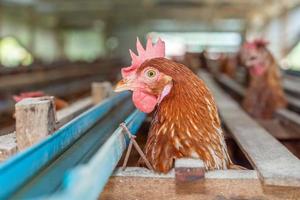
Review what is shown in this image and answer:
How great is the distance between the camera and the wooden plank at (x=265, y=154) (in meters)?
1.36

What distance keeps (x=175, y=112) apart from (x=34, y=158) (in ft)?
1.83

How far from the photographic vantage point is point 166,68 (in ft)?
5.04

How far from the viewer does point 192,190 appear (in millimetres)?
1373

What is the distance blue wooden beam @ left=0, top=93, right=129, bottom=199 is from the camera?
1037mm

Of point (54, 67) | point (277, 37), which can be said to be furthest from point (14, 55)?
point (277, 37)

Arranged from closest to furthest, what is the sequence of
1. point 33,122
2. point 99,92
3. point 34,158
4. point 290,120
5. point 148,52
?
point 34,158 → point 33,122 → point 148,52 → point 99,92 → point 290,120

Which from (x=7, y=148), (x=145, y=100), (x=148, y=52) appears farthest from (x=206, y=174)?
(x=7, y=148)

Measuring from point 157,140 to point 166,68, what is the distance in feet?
0.86

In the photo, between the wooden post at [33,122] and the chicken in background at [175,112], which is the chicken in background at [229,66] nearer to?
the chicken in background at [175,112]

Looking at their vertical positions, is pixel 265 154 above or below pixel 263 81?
below

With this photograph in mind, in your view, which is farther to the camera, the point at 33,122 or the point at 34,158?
the point at 33,122

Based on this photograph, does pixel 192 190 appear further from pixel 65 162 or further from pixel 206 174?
pixel 65 162

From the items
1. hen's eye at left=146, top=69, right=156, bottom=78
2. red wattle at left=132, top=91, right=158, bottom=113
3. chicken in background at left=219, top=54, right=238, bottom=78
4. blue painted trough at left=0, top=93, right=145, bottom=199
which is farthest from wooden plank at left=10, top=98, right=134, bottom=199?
chicken in background at left=219, top=54, right=238, bottom=78

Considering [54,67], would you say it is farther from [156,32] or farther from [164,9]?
[156,32]
